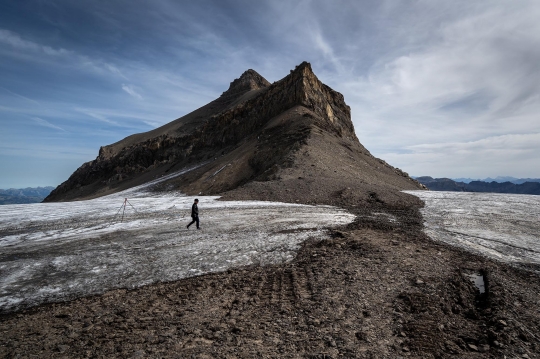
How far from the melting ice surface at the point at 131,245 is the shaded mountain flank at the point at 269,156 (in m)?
8.04

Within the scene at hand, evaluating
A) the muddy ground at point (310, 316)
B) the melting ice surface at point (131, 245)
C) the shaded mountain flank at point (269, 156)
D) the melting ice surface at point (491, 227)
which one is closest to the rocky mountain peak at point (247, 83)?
the shaded mountain flank at point (269, 156)

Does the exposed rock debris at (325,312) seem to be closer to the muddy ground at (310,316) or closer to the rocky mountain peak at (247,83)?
the muddy ground at (310,316)

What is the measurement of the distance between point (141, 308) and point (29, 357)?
190cm

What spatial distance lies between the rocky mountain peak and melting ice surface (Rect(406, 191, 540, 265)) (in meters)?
82.6

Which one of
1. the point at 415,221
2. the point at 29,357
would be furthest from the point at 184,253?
the point at 415,221

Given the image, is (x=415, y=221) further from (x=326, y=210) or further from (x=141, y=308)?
(x=141, y=308)

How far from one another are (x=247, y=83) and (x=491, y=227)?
92.1 meters

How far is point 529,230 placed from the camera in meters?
13.1

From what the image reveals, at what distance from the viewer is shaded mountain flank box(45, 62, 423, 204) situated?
25188 millimetres

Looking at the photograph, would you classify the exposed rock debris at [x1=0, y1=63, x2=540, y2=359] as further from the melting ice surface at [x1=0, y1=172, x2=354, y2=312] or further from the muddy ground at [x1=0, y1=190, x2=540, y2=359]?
the melting ice surface at [x1=0, y1=172, x2=354, y2=312]

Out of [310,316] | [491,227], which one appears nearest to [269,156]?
[491,227]

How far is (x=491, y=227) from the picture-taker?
13.5m

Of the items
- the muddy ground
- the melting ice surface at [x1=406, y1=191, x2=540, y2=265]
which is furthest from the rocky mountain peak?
the muddy ground

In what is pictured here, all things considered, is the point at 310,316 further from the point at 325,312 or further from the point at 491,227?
the point at 491,227
